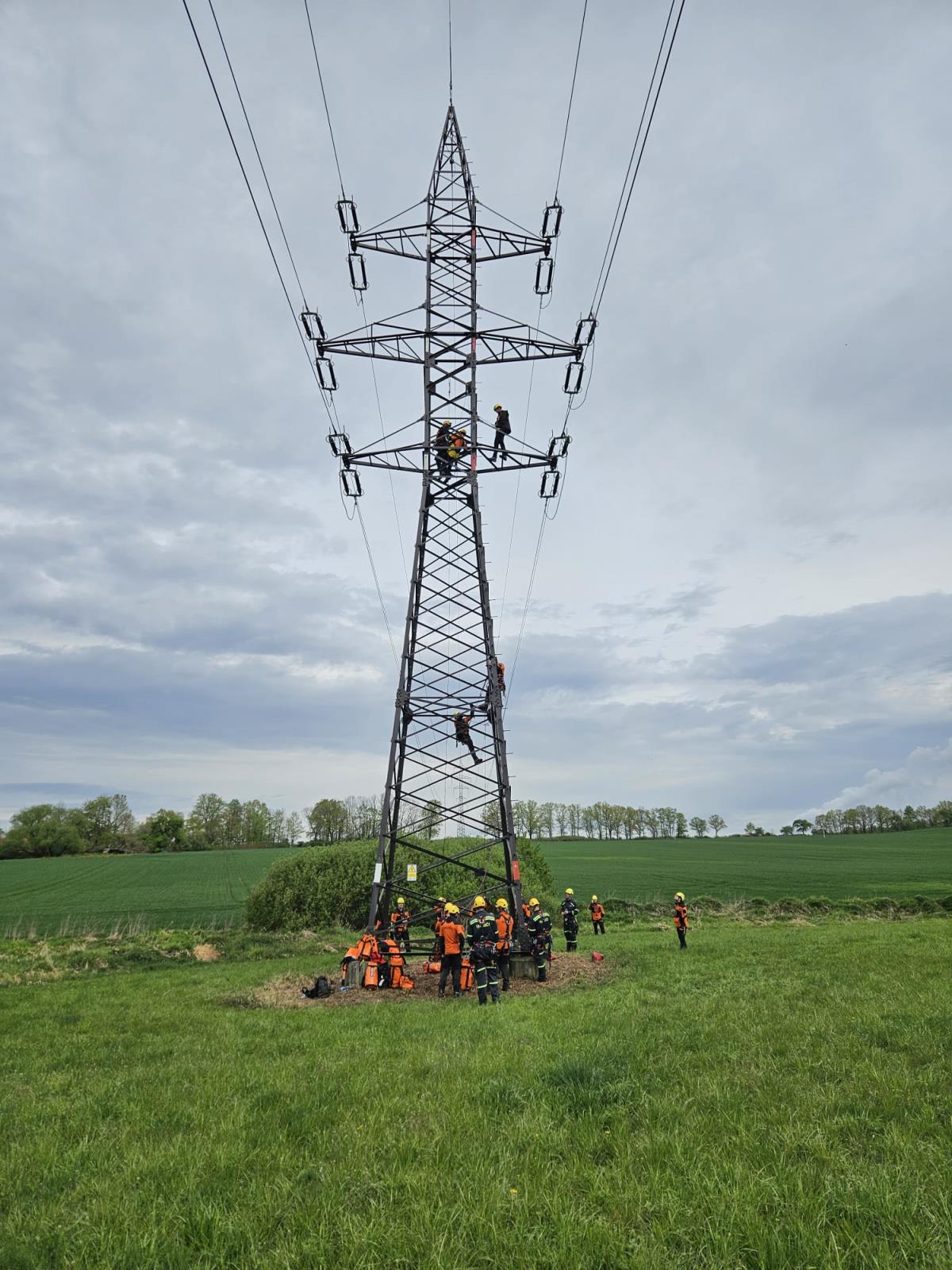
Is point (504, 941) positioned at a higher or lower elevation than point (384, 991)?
higher

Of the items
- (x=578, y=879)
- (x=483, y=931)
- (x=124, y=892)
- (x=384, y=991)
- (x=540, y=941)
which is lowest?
(x=124, y=892)

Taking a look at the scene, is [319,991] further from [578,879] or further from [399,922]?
[578,879]

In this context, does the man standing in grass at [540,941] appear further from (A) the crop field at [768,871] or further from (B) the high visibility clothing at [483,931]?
(A) the crop field at [768,871]

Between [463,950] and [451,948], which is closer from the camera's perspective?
[451,948]

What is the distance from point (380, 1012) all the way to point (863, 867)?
189 feet

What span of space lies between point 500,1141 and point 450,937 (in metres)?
8.18

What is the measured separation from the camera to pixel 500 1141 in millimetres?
4750

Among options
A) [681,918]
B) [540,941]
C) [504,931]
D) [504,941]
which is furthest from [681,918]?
[504,941]

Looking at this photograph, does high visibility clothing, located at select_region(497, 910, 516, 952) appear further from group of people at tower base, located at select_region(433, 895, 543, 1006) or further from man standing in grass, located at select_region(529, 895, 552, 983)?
man standing in grass, located at select_region(529, 895, 552, 983)

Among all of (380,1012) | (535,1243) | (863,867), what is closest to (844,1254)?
(535,1243)

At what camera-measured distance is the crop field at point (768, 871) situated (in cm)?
4066

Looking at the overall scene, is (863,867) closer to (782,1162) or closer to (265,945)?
(265,945)

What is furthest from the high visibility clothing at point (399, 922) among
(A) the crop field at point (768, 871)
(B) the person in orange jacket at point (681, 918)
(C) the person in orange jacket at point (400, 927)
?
(A) the crop field at point (768, 871)

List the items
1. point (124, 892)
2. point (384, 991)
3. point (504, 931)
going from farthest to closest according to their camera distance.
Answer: point (124, 892) → point (504, 931) → point (384, 991)
